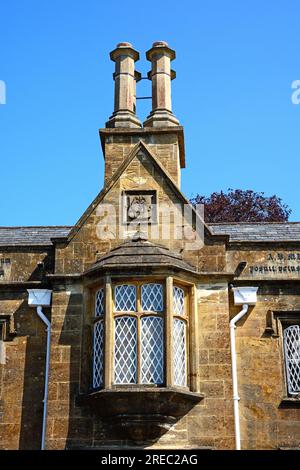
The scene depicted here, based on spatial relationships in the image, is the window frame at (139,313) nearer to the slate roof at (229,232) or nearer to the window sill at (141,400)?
the window sill at (141,400)

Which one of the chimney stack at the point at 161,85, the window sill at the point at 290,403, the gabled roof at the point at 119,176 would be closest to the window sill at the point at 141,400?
the window sill at the point at 290,403

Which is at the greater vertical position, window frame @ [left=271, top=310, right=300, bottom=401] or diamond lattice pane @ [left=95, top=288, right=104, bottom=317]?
diamond lattice pane @ [left=95, top=288, right=104, bottom=317]

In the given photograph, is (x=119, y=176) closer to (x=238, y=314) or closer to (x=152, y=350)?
(x=238, y=314)

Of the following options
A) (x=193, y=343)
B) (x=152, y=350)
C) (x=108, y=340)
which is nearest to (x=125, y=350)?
(x=108, y=340)

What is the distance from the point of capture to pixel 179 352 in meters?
14.2

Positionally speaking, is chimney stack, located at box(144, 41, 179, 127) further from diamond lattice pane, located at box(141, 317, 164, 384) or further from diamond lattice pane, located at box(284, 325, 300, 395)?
diamond lattice pane, located at box(284, 325, 300, 395)

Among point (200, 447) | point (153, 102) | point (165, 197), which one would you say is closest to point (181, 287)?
point (165, 197)

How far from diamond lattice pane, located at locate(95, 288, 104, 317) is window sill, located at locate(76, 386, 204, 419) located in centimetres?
170

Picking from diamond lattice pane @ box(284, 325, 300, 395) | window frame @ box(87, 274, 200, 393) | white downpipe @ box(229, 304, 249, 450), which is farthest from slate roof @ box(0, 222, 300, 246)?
window frame @ box(87, 274, 200, 393)

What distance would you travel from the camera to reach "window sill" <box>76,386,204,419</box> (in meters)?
13.3

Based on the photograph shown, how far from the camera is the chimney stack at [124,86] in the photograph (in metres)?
17.4

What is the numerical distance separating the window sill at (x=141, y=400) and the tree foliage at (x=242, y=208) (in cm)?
1557

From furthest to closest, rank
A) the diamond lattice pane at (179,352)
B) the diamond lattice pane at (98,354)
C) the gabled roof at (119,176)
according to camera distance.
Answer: the gabled roof at (119,176) → the diamond lattice pane at (98,354) → the diamond lattice pane at (179,352)
